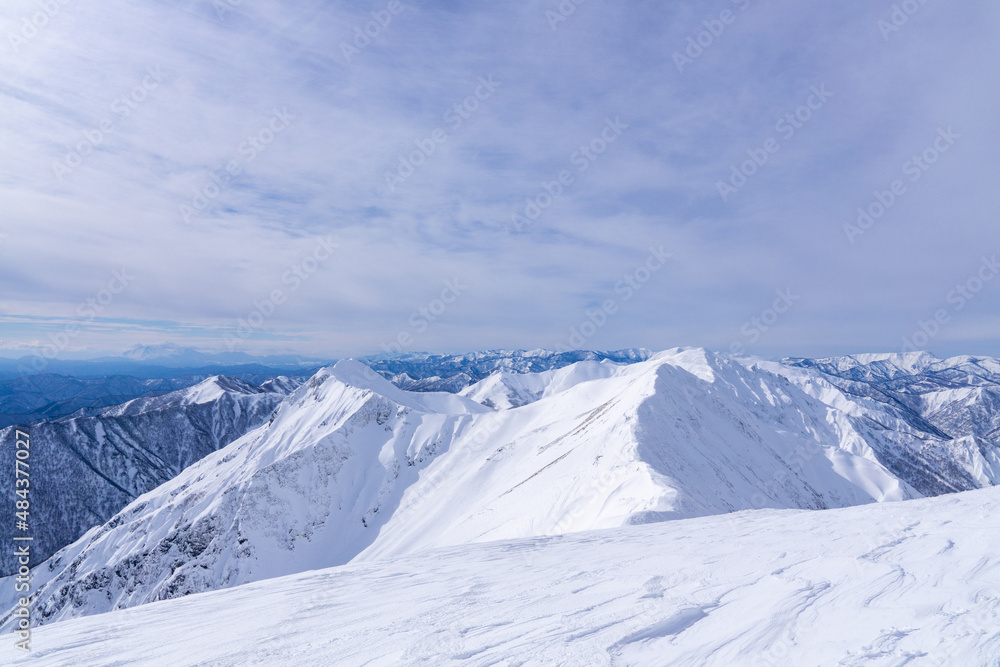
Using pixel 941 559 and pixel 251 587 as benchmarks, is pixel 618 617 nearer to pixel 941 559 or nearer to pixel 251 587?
pixel 941 559

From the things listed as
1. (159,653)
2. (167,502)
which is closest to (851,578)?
(159,653)

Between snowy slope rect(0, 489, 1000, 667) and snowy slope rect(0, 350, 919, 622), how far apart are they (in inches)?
583

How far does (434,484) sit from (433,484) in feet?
1.17

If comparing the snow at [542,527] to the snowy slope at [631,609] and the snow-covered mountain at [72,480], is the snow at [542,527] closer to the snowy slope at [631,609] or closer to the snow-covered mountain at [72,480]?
the snowy slope at [631,609]

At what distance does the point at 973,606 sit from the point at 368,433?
117 m

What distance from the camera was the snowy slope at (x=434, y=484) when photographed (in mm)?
45000

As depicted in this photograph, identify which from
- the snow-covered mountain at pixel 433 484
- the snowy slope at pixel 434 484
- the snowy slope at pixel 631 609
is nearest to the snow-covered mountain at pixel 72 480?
the snow-covered mountain at pixel 433 484

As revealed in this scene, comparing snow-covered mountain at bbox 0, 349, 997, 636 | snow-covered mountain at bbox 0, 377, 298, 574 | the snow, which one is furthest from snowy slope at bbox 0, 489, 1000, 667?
snow-covered mountain at bbox 0, 377, 298, 574

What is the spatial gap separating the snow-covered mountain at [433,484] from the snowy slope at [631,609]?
48.3 feet

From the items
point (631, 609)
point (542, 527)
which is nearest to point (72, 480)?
point (542, 527)

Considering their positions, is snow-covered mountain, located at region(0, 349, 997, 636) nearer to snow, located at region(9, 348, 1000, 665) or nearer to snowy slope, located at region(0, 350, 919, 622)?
snowy slope, located at region(0, 350, 919, 622)

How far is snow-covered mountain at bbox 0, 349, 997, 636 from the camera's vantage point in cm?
4491

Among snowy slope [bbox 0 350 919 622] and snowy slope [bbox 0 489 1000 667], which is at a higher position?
snowy slope [bbox 0 489 1000 667]

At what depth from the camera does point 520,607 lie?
352 inches
